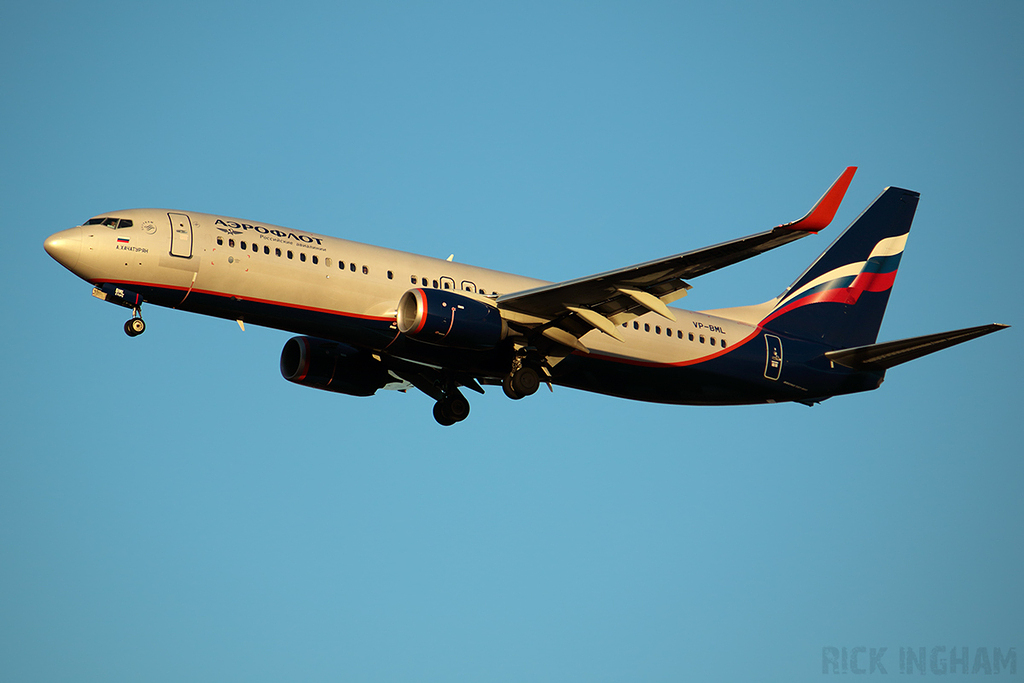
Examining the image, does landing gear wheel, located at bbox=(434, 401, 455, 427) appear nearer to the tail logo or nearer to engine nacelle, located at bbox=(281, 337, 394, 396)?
engine nacelle, located at bbox=(281, 337, 394, 396)

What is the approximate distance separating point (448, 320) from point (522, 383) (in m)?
3.53

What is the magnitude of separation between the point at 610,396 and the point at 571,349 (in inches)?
136

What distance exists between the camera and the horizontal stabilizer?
1237 inches

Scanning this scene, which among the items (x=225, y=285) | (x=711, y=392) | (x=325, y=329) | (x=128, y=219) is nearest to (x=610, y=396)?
(x=711, y=392)

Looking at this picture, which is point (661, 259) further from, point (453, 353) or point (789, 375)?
point (789, 375)

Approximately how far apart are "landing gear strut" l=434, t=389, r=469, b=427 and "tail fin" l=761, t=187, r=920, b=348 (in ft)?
34.8

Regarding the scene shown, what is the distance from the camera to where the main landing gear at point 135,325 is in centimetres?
2997

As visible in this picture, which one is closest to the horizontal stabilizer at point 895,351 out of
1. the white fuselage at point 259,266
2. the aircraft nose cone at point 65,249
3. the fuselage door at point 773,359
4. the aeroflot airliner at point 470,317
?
the aeroflot airliner at point 470,317

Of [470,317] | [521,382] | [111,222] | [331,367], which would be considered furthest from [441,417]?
[111,222]

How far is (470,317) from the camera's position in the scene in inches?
1181

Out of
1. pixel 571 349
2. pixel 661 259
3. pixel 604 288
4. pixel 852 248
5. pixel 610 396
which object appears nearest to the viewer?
pixel 661 259

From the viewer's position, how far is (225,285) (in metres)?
29.8

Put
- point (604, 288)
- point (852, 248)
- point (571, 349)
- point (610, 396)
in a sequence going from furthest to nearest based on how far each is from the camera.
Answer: point (852, 248) → point (610, 396) → point (571, 349) → point (604, 288)

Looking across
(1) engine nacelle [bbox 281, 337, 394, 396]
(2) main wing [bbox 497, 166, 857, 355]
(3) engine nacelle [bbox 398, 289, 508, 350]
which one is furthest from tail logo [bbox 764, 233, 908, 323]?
(1) engine nacelle [bbox 281, 337, 394, 396]
